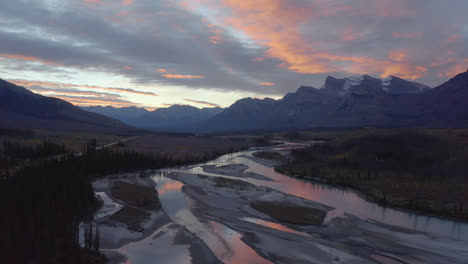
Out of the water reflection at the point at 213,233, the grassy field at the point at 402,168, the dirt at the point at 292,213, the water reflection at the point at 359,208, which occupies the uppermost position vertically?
the grassy field at the point at 402,168

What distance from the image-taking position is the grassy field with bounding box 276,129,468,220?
51.7m

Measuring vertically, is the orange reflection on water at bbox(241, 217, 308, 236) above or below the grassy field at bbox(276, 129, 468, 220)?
below

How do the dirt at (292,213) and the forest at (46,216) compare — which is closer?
the forest at (46,216)

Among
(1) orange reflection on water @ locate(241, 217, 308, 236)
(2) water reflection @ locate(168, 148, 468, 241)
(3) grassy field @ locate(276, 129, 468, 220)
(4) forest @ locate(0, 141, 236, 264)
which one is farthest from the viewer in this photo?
(3) grassy field @ locate(276, 129, 468, 220)

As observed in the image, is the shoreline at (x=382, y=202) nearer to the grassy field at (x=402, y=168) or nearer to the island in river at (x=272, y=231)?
the grassy field at (x=402, y=168)

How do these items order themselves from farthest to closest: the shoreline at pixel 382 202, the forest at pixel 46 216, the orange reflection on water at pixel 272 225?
the shoreline at pixel 382 202, the orange reflection on water at pixel 272 225, the forest at pixel 46 216

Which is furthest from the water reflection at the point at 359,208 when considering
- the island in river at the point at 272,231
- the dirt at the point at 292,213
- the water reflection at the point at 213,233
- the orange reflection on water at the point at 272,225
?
the water reflection at the point at 213,233

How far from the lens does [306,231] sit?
38406 millimetres

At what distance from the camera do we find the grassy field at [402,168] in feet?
170

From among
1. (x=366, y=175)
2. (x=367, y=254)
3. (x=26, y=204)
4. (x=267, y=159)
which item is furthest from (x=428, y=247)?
(x=267, y=159)

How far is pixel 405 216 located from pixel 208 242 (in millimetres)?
29851

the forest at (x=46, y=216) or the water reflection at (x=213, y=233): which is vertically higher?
the forest at (x=46, y=216)

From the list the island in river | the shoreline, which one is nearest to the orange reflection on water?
the island in river

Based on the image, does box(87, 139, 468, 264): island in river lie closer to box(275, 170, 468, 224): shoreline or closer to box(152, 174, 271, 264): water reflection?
box(152, 174, 271, 264): water reflection
